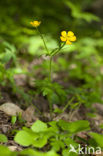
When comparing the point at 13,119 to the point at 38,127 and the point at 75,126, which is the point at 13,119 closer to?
the point at 38,127

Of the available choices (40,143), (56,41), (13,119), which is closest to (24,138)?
(40,143)

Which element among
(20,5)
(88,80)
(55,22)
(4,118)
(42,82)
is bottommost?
(4,118)

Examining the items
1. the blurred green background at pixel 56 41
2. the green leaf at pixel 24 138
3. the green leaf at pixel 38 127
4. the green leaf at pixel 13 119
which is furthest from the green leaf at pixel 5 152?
the blurred green background at pixel 56 41

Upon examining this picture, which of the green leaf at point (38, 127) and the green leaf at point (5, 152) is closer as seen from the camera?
the green leaf at point (5, 152)

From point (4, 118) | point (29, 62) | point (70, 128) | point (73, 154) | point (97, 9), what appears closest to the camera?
point (73, 154)

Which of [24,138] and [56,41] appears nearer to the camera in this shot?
[24,138]

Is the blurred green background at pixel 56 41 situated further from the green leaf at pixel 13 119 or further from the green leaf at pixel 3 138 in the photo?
the green leaf at pixel 3 138

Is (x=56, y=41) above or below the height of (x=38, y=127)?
above

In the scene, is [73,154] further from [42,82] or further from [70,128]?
[42,82]

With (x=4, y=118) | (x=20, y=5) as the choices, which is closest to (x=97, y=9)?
(x=20, y=5)
